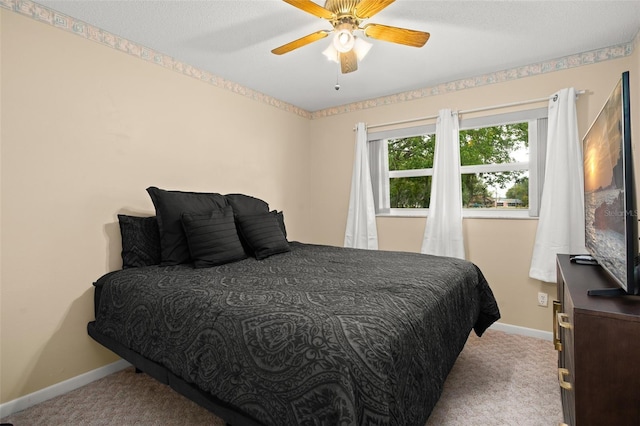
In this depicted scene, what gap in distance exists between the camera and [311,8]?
1731 millimetres

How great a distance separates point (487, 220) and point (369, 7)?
224 centimetres

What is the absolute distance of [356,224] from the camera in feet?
12.5

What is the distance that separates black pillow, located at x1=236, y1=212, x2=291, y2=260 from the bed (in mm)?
239

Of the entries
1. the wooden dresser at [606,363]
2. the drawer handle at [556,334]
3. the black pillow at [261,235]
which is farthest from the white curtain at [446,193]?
the wooden dresser at [606,363]

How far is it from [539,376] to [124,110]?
135 inches

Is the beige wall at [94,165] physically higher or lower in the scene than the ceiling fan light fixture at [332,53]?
lower

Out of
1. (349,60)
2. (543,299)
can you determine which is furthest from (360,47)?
(543,299)

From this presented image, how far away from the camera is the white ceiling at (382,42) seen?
6.75 ft

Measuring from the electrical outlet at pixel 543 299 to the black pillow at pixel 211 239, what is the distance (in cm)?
256

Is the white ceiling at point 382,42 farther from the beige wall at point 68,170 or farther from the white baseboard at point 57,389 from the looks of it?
the white baseboard at point 57,389

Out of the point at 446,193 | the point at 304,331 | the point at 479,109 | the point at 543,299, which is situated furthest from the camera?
the point at 446,193

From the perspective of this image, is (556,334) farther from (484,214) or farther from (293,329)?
(484,214)

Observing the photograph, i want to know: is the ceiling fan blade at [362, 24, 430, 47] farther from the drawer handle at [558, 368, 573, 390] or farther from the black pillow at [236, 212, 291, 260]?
the drawer handle at [558, 368, 573, 390]

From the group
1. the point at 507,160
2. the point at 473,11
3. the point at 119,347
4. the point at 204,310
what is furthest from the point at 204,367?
the point at 507,160
